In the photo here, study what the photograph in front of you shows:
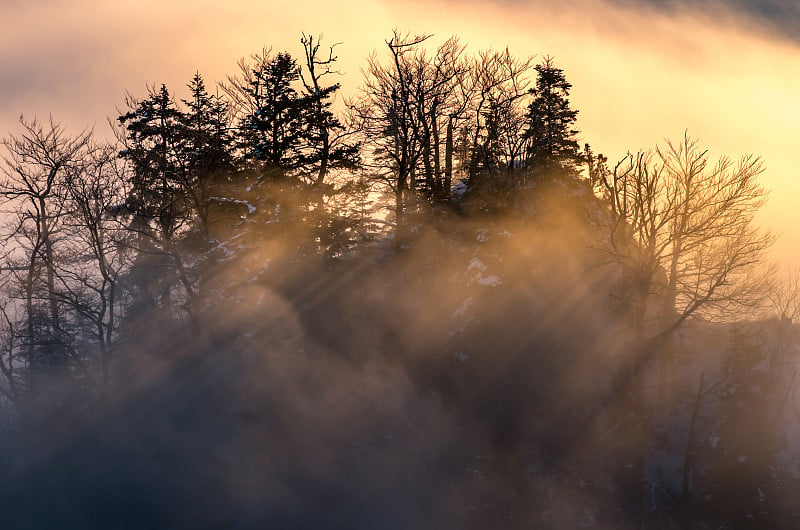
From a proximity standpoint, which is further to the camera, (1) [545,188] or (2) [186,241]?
(1) [545,188]

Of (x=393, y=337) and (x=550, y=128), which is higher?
(x=550, y=128)

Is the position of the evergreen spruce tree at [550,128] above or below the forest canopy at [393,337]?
above

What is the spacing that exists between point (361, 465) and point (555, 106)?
88.8ft

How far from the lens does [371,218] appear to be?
35.2 m

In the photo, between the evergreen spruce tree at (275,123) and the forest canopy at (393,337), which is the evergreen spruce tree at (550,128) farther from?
the evergreen spruce tree at (275,123)

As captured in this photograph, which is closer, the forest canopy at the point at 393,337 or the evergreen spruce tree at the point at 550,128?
the forest canopy at the point at 393,337

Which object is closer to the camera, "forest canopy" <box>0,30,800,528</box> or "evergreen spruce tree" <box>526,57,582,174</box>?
"forest canopy" <box>0,30,800,528</box>

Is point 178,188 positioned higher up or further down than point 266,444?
higher up

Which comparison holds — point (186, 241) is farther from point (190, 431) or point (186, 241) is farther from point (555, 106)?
point (555, 106)

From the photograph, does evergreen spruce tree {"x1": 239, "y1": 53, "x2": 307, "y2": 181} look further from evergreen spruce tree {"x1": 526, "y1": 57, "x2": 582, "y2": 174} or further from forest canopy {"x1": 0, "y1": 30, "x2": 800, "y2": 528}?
evergreen spruce tree {"x1": 526, "y1": 57, "x2": 582, "y2": 174}

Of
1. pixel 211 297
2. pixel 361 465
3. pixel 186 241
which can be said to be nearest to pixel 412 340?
pixel 361 465

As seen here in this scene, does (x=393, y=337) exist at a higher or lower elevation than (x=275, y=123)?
lower

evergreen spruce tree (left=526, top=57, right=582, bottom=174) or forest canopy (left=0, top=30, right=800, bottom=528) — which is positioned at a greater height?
evergreen spruce tree (left=526, top=57, right=582, bottom=174)

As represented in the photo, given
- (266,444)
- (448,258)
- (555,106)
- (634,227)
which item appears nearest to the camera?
(634,227)
